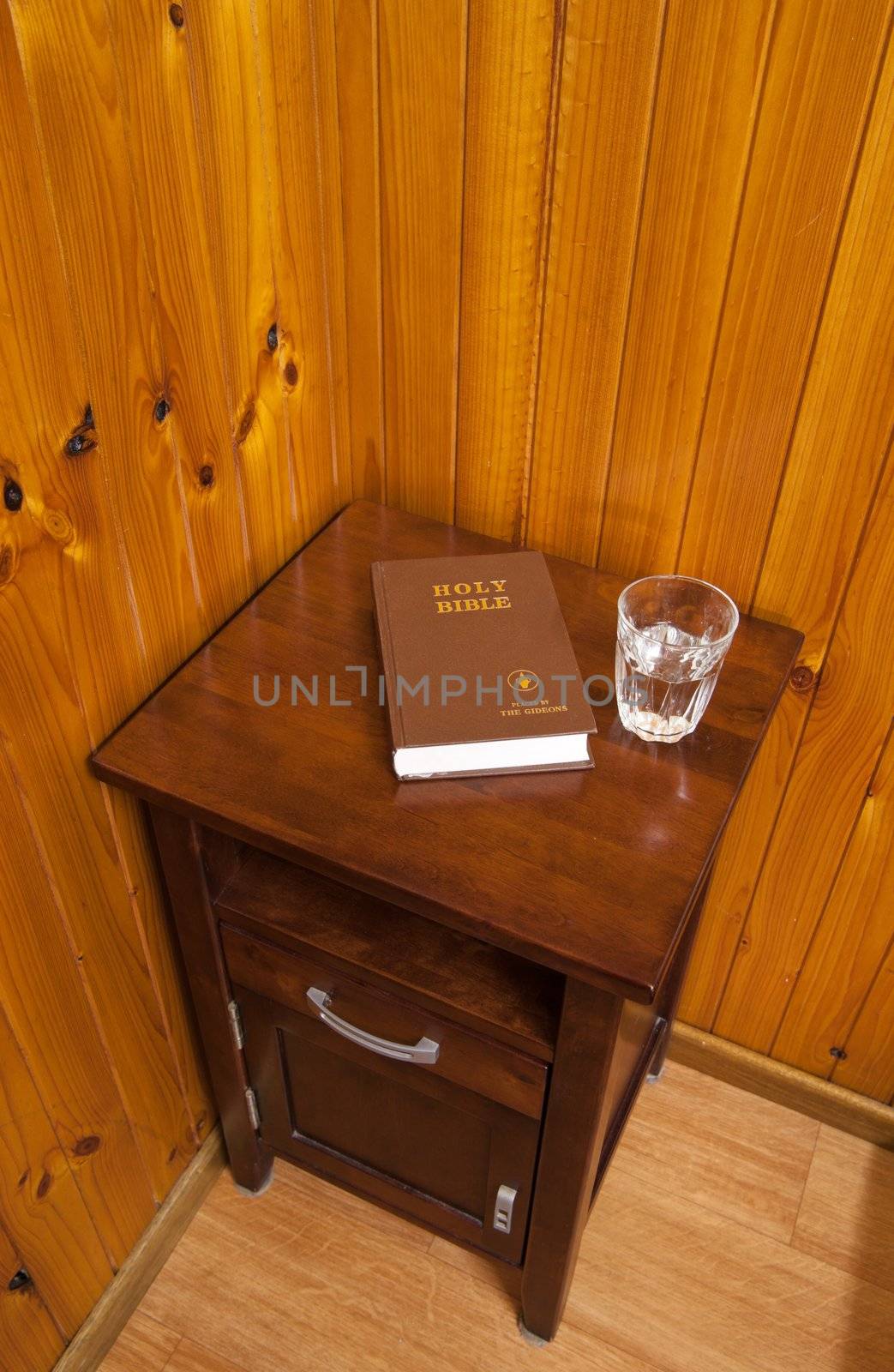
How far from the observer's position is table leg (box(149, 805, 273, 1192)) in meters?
1.05

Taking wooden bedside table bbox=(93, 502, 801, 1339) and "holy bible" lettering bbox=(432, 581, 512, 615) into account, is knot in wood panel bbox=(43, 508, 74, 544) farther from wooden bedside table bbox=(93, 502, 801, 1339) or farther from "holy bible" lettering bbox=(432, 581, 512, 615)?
"holy bible" lettering bbox=(432, 581, 512, 615)

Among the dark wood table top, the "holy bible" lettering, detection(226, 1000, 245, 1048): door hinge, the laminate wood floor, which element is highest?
the "holy bible" lettering

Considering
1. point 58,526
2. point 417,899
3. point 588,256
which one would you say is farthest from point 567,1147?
point 588,256

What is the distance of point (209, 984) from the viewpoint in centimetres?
119

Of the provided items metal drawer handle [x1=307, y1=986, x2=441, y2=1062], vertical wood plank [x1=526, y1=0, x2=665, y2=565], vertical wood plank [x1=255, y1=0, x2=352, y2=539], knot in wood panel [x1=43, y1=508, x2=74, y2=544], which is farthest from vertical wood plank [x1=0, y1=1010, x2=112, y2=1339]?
vertical wood plank [x1=526, y1=0, x2=665, y2=565]

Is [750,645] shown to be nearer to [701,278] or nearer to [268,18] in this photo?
[701,278]

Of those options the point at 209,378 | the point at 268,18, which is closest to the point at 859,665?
the point at 209,378

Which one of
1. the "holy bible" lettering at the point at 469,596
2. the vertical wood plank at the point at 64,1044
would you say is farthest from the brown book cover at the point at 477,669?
the vertical wood plank at the point at 64,1044

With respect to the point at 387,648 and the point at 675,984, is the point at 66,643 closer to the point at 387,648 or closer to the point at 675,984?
the point at 387,648

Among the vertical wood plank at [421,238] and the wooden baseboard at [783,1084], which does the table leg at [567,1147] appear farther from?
the vertical wood plank at [421,238]

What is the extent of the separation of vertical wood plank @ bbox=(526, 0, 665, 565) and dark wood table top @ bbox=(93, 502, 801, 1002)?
0.14 meters

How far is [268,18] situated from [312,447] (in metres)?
0.40

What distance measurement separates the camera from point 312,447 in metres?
1.21

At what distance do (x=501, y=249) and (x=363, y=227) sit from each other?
0.15 metres
